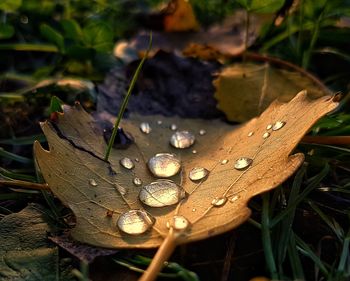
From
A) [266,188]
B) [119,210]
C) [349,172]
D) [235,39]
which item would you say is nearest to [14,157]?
[119,210]

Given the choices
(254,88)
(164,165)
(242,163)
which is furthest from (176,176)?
(254,88)

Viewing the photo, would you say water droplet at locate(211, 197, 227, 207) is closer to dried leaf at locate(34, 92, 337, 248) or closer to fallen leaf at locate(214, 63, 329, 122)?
dried leaf at locate(34, 92, 337, 248)

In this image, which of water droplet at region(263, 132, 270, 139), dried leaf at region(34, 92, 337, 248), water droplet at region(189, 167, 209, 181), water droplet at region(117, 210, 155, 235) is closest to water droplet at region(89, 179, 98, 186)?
dried leaf at region(34, 92, 337, 248)

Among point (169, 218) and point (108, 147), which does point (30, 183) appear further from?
point (169, 218)

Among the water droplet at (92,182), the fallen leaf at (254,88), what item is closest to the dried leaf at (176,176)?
the water droplet at (92,182)

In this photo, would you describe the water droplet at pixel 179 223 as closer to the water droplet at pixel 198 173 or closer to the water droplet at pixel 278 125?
the water droplet at pixel 198 173

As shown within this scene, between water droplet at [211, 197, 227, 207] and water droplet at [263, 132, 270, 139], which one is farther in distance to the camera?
water droplet at [263, 132, 270, 139]
